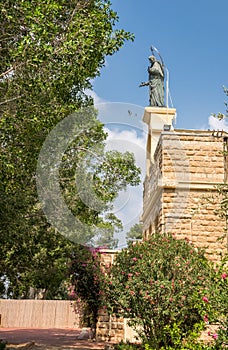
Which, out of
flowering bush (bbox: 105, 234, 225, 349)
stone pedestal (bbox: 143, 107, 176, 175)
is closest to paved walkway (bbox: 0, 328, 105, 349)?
flowering bush (bbox: 105, 234, 225, 349)

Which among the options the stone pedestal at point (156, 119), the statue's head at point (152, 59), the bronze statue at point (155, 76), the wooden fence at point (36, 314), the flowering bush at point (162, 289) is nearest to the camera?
the flowering bush at point (162, 289)

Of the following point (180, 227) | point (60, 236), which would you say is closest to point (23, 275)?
point (60, 236)

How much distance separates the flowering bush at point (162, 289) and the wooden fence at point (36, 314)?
20.0m

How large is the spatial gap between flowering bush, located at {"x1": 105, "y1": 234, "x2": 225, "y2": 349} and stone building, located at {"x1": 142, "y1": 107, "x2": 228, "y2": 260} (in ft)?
7.05

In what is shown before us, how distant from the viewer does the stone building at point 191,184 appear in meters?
12.6

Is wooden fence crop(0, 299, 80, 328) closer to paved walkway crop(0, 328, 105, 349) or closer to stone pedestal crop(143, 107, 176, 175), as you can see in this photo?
paved walkway crop(0, 328, 105, 349)

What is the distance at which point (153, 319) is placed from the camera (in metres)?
9.88

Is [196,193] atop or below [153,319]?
atop

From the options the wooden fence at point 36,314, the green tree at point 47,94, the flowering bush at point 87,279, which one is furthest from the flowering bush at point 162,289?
the wooden fence at point 36,314

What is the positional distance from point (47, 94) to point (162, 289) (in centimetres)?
521

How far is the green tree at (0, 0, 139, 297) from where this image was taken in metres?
9.75

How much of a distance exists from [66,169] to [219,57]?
618 centimetres

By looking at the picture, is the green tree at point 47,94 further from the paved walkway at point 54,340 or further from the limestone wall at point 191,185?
the paved walkway at point 54,340

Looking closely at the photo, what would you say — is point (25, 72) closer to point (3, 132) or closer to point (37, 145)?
point (3, 132)
